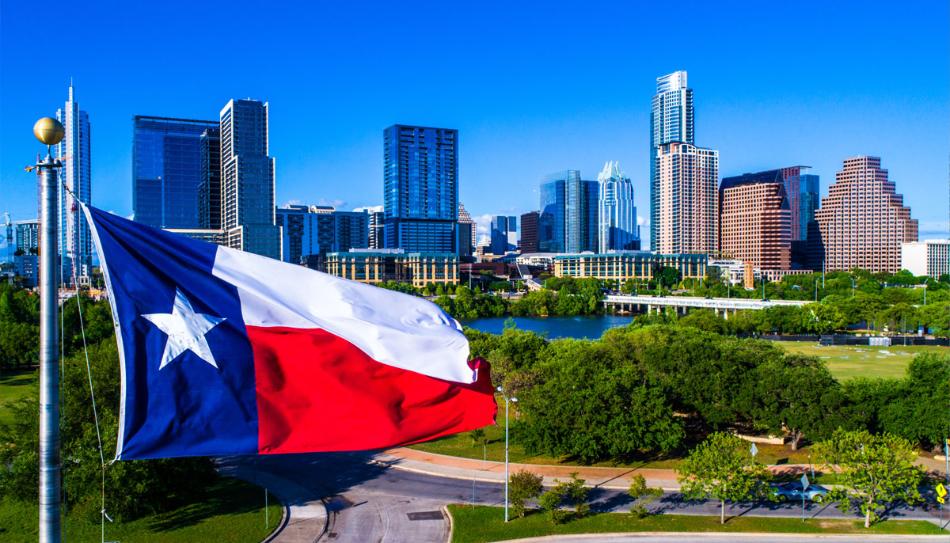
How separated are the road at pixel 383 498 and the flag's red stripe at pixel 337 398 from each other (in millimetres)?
16152

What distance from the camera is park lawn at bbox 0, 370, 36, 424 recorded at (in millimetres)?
42938

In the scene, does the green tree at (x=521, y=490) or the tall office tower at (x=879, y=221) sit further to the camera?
the tall office tower at (x=879, y=221)

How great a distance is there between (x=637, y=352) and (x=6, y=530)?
30.7m

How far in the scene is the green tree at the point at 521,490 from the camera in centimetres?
2547

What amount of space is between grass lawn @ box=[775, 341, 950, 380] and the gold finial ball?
56.0m

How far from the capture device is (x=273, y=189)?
177375 millimetres

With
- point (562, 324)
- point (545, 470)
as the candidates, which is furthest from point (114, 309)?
point (562, 324)

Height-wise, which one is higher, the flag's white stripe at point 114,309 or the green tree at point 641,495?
the flag's white stripe at point 114,309

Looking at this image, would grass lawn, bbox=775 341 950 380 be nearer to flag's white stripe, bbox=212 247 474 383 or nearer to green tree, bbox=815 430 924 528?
green tree, bbox=815 430 924 528

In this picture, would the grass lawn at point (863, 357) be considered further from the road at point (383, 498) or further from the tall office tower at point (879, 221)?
the tall office tower at point (879, 221)

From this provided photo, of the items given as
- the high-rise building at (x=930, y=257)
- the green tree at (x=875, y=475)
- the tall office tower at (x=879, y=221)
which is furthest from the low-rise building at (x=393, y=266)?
the green tree at (x=875, y=475)

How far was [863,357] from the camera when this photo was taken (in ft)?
221

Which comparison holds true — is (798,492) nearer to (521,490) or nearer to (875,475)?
(875,475)

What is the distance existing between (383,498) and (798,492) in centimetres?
1526
